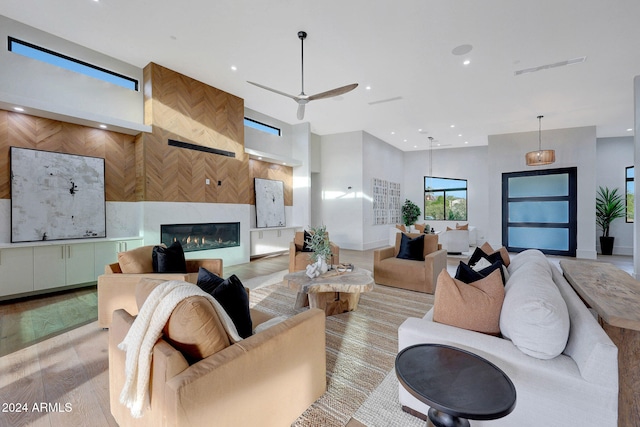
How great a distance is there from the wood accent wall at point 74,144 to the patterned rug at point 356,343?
3200mm

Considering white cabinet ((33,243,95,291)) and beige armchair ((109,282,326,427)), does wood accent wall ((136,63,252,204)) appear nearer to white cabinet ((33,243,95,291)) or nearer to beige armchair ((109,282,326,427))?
white cabinet ((33,243,95,291))

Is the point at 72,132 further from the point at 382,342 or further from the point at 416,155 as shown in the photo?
the point at 416,155

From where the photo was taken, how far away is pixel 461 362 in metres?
1.27

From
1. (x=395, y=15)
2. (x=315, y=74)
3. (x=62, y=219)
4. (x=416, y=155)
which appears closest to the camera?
(x=395, y=15)

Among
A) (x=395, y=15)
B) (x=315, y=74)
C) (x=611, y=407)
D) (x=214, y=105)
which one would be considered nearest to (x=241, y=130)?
(x=214, y=105)

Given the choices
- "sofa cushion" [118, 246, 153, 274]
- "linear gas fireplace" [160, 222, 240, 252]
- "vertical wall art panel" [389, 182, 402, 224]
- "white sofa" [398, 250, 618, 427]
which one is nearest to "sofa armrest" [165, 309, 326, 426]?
"white sofa" [398, 250, 618, 427]

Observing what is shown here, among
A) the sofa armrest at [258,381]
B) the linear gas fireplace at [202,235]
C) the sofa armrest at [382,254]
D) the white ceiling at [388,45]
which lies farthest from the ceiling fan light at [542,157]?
the sofa armrest at [258,381]

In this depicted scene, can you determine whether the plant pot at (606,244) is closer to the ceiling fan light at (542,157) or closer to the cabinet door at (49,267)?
the ceiling fan light at (542,157)

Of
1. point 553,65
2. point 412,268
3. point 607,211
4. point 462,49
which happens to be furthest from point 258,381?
point 607,211

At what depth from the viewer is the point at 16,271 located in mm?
3779

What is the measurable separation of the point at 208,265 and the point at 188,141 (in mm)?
3039

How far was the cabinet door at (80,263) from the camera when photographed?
166 inches

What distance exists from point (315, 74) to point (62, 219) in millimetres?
4794

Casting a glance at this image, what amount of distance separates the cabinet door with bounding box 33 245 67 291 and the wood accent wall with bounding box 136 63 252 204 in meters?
1.43
